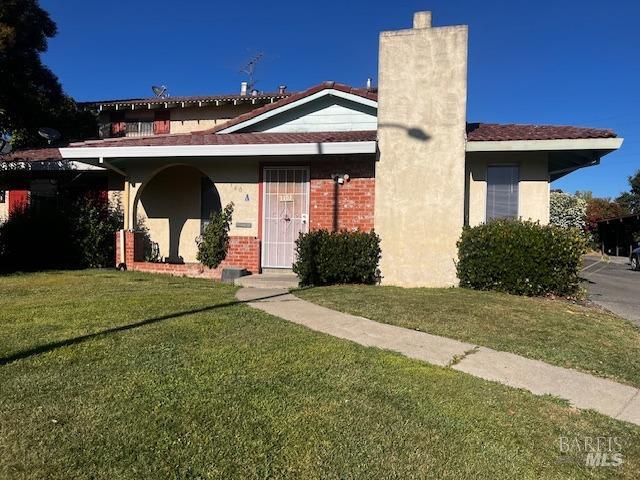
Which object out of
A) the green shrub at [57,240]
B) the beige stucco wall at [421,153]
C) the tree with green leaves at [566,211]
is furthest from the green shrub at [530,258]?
the tree with green leaves at [566,211]

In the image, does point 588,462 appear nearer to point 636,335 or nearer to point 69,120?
point 636,335

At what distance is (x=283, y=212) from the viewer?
1207cm

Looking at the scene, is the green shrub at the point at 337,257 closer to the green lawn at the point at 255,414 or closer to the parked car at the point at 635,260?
the green lawn at the point at 255,414

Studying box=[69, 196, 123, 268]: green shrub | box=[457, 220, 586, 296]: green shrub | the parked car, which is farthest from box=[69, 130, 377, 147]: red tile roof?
the parked car

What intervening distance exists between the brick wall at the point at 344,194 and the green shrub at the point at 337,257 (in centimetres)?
79

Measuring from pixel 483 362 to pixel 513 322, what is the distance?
213cm

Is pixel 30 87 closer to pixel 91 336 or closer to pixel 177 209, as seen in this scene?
pixel 177 209

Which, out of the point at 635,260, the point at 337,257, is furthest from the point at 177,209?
the point at 635,260

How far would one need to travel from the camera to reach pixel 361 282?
10.7m

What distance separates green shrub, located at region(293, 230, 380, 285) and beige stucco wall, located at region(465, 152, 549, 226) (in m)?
2.46

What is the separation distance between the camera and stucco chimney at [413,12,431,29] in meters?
10.8

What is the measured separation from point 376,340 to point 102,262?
9308 millimetres

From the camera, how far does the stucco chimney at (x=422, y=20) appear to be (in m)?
10.8

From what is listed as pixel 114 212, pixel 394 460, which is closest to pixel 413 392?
pixel 394 460
